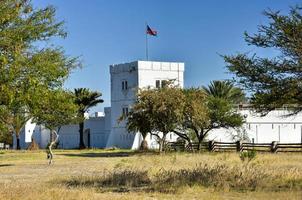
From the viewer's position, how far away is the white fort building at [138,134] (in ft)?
238

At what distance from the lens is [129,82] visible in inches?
2906

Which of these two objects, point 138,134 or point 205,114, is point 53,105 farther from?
point 138,134

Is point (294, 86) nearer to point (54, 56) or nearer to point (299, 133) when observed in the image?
point (54, 56)

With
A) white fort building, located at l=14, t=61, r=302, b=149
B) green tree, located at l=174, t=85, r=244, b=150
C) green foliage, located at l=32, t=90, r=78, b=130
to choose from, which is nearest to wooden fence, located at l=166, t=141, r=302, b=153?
green tree, located at l=174, t=85, r=244, b=150

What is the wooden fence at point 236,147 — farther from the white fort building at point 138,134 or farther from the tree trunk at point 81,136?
the tree trunk at point 81,136

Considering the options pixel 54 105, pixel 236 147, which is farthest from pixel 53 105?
pixel 236 147

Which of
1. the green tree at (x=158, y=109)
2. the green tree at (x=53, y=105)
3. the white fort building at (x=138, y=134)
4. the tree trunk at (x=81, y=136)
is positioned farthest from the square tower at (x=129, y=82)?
the green tree at (x=53, y=105)

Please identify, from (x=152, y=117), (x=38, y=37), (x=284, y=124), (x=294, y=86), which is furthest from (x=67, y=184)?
(x=284, y=124)

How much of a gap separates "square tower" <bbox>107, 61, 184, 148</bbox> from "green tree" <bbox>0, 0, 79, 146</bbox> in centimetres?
4422

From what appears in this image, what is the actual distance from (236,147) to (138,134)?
17666 millimetres

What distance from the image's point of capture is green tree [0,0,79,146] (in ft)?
66.0

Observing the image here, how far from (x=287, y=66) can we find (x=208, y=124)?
4363 cm

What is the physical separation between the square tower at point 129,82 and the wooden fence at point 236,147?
38.4 feet

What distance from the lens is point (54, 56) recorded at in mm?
26125
